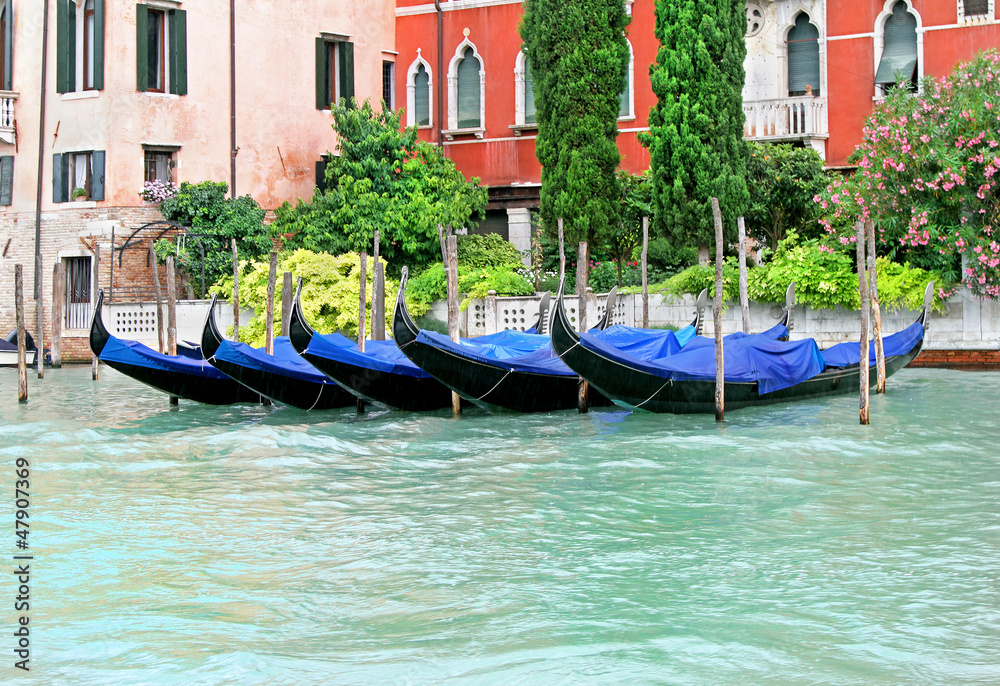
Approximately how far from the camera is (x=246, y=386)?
11102mm

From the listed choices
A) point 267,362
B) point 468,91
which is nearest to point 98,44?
point 468,91

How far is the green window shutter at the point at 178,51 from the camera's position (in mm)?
16500

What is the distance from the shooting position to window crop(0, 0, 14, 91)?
55.2 ft

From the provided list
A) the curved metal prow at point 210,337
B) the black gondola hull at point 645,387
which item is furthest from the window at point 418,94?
the black gondola hull at point 645,387

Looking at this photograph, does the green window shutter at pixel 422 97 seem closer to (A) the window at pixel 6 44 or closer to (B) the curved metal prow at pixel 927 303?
(A) the window at pixel 6 44

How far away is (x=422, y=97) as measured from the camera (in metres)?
19.0

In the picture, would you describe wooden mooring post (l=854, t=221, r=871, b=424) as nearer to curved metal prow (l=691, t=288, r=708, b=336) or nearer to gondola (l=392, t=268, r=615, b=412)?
gondola (l=392, t=268, r=615, b=412)

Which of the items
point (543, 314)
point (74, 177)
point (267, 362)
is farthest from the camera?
point (74, 177)

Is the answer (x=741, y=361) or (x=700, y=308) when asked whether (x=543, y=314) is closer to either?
(x=700, y=308)

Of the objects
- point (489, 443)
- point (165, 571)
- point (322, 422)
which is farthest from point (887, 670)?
point (322, 422)

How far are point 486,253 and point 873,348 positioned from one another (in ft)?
19.9

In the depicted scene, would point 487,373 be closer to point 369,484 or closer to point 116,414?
point 369,484

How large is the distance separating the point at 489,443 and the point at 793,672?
500 centimetres

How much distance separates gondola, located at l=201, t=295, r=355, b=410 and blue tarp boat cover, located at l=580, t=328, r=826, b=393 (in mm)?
2976
